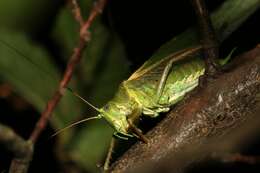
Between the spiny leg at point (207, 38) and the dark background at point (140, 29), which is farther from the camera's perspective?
the dark background at point (140, 29)

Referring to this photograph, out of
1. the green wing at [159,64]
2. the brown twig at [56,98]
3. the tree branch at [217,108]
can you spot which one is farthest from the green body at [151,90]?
the brown twig at [56,98]

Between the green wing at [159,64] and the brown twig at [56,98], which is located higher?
the brown twig at [56,98]

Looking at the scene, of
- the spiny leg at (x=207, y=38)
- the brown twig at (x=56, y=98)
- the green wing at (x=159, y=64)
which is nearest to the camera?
the brown twig at (x=56, y=98)

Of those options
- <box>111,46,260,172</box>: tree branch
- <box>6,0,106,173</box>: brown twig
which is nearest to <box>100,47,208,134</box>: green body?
<box>111,46,260,172</box>: tree branch

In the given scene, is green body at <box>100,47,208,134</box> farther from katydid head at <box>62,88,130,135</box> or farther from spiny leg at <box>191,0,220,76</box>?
spiny leg at <box>191,0,220,76</box>

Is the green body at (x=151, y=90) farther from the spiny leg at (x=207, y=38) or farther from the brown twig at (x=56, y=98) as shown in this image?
the brown twig at (x=56, y=98)

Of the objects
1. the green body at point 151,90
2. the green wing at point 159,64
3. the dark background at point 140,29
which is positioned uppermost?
the dark background at point 140,29
